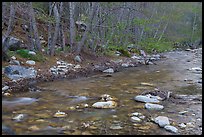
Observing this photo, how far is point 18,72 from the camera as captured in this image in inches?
373

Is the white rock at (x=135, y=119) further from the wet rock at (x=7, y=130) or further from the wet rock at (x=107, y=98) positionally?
the wet rock at (x=7, y=130)

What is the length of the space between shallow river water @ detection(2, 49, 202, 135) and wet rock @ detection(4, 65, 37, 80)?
28.0 inches

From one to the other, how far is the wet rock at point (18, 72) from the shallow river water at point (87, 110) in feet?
2.33

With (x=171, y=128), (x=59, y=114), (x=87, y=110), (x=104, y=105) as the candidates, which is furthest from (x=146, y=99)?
(x=59, y=114)

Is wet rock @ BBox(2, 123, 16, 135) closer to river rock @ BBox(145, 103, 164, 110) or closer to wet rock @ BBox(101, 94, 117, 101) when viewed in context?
wet rock @ BBox(101, 94, 117, 101)

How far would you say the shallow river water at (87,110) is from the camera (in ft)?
17.8

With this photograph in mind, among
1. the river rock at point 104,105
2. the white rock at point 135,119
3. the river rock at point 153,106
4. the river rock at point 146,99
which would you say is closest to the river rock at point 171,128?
the white rock at point 135,119

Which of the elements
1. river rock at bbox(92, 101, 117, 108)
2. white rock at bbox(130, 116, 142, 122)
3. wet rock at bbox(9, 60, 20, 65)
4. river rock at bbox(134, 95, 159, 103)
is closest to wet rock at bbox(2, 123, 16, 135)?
river rock at bbox(92, 101, 117, 108)

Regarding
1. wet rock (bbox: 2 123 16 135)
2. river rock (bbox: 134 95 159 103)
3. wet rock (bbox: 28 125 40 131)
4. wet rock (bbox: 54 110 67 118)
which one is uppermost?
wet rock (bbox: 2 123 16 135)

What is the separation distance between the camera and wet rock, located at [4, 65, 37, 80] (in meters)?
9.20

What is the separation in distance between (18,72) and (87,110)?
147 inches

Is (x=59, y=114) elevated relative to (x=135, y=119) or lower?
elevated

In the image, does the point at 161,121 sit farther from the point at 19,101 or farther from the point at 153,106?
the point at 19,101

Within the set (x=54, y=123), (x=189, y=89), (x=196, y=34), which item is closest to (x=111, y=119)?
(x=54, y=123)
